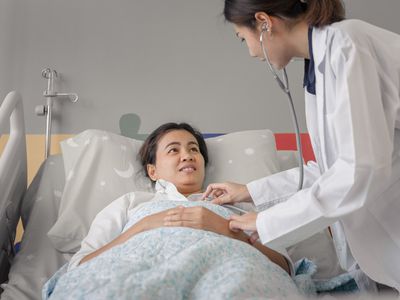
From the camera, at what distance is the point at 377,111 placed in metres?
1.04

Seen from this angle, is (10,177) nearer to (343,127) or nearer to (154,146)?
(154,146)

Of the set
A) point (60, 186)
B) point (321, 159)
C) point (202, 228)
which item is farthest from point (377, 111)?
point (60, 186)

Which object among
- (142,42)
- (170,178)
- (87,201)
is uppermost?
(142,42)

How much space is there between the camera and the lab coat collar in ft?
A: 5.39

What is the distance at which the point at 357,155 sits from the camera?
1.00m

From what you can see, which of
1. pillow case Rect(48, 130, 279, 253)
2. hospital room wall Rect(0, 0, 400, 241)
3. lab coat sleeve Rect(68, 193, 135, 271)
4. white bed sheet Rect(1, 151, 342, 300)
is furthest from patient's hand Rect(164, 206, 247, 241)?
hospital room wall Rect(0, 0, 400, 241)

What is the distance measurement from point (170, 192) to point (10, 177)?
0.58 metres

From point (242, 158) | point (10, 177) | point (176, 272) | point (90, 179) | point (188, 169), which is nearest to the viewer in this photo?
point (176, 272)

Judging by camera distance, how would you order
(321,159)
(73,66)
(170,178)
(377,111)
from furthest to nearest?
1. (73,66)
2. (170,178)
3. (321,159)
4. (377,111)

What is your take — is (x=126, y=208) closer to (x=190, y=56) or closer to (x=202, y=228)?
(x=202, y=228)

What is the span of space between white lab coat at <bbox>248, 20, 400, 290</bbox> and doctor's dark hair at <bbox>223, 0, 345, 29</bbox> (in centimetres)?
5

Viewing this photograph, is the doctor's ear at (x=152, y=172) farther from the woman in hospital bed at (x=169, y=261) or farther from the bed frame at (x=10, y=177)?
the bed frame at (x=10, y=177)

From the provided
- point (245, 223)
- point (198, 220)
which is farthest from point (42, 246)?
point (245, 223)

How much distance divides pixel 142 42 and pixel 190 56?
0.30 m
